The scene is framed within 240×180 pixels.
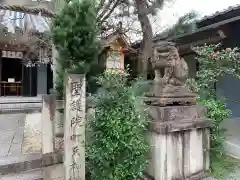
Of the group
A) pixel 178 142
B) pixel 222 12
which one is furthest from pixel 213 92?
pixel 222 12

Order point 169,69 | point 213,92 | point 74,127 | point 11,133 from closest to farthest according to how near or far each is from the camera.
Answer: point 74,127, point 169,69, point 213,92, point 11,133

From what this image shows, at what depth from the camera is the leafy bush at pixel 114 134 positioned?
3.54 m

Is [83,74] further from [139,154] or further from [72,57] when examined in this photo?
[139,154]

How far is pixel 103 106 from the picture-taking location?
3631 mm

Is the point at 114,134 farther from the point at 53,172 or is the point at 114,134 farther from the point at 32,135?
the point at 32,135

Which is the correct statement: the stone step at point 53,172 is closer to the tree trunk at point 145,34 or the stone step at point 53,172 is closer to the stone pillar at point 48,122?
the stone pillar at point 48,122

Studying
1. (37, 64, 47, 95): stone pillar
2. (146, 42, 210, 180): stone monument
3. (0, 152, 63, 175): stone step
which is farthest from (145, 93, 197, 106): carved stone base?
(37, 64, 47, 95): stone pillar

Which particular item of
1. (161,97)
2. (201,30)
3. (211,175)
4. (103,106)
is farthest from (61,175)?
(201,30)

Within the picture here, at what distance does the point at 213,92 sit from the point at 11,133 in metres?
5.14

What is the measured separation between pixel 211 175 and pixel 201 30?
4185mm

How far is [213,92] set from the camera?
581cm

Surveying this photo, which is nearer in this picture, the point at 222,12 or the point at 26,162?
the point at 26,162

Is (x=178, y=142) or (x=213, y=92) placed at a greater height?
(x=213, y=92)

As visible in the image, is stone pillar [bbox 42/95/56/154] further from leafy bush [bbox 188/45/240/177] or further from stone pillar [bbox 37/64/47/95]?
stone pillar [bbox 37/64/47/95]
